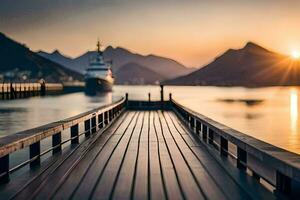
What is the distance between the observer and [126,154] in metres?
11.4

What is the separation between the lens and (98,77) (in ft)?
468

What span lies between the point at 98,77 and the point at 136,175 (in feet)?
445

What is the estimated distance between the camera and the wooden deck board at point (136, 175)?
6.89 m

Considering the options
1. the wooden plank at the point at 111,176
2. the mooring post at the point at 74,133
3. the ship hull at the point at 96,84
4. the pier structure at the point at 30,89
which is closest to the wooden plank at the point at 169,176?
the wooden plank at the point at 111,176

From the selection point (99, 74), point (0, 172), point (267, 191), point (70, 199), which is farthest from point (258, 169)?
point (99, 74)

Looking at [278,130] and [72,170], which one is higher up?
[72,170]

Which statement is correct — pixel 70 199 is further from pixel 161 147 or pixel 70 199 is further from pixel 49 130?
pixel 161 147

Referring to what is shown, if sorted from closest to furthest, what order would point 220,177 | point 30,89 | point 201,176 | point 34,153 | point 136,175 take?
point 220,177
point 201,176
point 136,175
point 34,153
point 30,89

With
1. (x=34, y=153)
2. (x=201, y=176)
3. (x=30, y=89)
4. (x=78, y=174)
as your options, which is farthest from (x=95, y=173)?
(x=30, y=89)

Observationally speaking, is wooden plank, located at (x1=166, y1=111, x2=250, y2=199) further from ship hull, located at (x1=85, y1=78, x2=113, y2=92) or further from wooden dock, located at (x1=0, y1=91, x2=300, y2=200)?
ship hull, located at (x1=85, y1=78, x2=113, y2=92)

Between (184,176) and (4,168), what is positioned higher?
(4,168)

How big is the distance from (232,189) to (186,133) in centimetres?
981

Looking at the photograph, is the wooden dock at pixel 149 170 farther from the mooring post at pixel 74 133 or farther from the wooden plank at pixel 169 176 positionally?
the mooring post at pixel 74 133

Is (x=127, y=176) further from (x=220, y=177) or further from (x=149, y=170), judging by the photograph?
(x=220, y=177)
